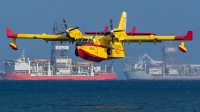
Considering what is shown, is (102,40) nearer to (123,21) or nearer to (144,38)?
(144,38)

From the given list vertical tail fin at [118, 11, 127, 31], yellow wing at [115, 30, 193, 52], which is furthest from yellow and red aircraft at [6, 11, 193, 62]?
vertical tail fin at [118, 11, 127, 31]

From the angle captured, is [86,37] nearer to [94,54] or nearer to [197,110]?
[94,54]

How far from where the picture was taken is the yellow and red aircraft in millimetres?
73938

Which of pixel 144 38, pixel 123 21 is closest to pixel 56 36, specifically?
pixel 144 38

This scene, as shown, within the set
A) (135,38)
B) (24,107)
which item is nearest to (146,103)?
(135,38)

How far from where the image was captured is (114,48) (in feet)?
256

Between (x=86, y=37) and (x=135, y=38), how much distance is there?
6977 mm

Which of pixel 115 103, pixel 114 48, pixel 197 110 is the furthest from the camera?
pixel 115 103

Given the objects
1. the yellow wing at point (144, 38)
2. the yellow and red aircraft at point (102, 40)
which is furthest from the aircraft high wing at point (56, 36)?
the yellow wing at point (144, 38)

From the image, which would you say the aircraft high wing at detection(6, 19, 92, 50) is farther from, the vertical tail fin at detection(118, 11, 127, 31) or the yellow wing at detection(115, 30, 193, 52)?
the vertical tail fin at detection(118, 11, 127, 31)

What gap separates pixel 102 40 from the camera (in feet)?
254

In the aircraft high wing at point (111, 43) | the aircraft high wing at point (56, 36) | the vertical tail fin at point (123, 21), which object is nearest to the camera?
the aircraft high wing at point (111, 43)

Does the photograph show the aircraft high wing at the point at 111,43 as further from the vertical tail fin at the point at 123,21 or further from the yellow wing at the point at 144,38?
the vertical tail fin at the point at 123,21

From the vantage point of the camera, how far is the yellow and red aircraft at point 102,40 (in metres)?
73.9
